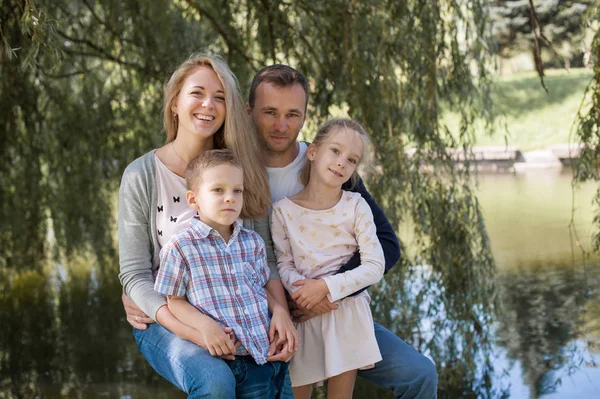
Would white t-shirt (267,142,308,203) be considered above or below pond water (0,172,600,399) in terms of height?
above

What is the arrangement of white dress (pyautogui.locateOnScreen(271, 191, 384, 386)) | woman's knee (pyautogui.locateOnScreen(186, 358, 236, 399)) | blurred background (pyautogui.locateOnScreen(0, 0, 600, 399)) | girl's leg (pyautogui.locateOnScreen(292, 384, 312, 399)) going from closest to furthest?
woman's knee (pyautogui.locateOnScreen(186, 358, 236, 399))
white dress (pyautogui.locateOnScreen(271, 191, 384, 386))
girl's leg (pyautogui.locateOnScreen(292, 384, 312, 399))
blurred background (pyautogui.locateOnScreen(0, 0, 600, 399))

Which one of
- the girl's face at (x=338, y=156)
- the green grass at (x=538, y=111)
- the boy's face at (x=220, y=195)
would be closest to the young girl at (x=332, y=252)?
the girl's face at (x=338, y=156)

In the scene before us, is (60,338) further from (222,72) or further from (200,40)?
(222,72)

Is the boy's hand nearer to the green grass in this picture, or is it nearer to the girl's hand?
the girl's hand

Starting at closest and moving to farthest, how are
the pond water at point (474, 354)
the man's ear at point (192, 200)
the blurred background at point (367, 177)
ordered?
the man's ear at point (192, 200), the blurred background at point (367, 177), the pond water at point (474, 354)

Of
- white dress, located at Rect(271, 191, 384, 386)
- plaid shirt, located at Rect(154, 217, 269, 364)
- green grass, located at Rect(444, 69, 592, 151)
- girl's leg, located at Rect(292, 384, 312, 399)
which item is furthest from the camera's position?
A: green grass, located at Rect(444, 69, 592, 151)

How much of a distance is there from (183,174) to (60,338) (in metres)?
3.30

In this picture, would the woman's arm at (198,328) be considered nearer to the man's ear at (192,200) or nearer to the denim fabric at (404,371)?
the man's ear at (192,200)

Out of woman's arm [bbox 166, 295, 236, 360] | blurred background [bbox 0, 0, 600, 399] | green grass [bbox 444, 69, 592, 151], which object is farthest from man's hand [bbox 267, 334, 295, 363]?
green grass [bbox 444, 69, 592, 151]

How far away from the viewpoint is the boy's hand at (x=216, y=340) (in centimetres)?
202

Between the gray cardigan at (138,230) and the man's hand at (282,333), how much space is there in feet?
0.51

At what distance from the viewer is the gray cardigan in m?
2.21

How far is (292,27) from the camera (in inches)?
174

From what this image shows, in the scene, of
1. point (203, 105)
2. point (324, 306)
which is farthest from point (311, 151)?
point (324, 306)
